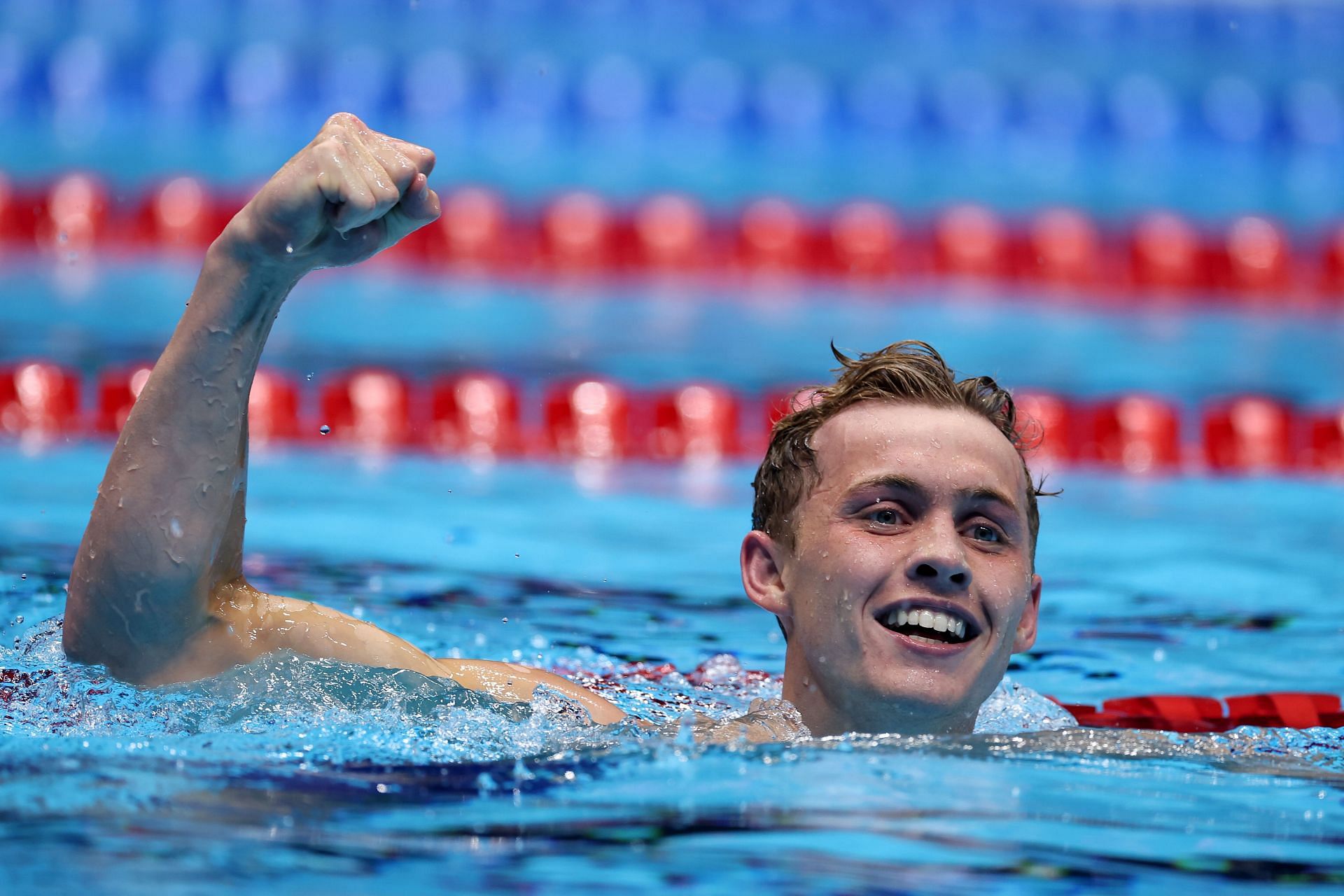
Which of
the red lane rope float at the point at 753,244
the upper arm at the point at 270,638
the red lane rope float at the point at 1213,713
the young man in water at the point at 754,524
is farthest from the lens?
the red lane rope float at the point at 753,244

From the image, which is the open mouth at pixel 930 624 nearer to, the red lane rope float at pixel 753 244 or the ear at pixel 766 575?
the ear at pixel 766 575

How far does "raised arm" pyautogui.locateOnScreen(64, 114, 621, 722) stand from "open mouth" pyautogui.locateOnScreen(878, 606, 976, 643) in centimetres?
77

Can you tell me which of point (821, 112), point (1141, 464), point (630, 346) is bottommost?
point (1141, 464)

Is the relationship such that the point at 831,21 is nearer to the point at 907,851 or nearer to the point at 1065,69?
the point at 1065,69

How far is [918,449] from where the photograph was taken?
84.6 inches

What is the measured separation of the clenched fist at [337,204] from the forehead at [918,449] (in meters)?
0.67

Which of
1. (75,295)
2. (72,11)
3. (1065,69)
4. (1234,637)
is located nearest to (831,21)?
(1065,69)

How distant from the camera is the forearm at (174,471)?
1.88m

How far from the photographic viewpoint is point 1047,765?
207cm

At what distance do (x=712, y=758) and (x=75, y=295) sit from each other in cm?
480

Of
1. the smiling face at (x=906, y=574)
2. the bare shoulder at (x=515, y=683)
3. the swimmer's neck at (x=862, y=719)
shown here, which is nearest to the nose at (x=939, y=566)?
the smiling face at (x=906, y=574)

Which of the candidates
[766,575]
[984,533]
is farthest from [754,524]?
[984,533]

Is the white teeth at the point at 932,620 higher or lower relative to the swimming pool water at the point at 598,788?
higher

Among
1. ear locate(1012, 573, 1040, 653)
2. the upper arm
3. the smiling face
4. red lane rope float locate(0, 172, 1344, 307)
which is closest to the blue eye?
the smiling face
